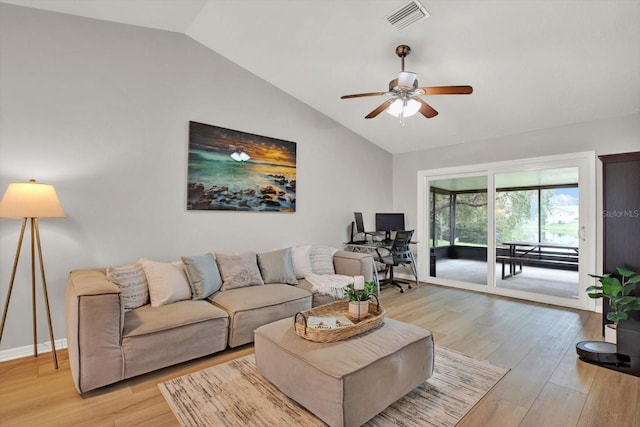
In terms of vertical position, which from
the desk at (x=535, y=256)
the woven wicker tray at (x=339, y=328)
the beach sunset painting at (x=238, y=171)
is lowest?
the woven wicker tray at (x=339, y=328)

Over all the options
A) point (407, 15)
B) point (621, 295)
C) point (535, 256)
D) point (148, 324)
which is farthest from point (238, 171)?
point (535, 256)

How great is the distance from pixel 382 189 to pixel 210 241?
11.3ft

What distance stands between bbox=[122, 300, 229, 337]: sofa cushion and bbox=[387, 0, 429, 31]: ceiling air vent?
3.03 meters

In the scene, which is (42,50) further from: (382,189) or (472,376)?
(382,189)

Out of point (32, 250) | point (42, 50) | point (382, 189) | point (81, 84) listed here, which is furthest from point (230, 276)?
point (382, 189)

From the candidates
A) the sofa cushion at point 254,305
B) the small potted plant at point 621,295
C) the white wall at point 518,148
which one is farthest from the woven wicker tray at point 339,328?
the white wall at point 518,148

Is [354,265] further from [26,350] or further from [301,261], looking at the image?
[26,350]

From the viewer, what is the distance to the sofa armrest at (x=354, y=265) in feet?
13.6

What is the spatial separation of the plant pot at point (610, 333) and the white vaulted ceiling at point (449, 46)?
96.6 inches

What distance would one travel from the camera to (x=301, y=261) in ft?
13.1

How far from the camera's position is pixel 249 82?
403cm

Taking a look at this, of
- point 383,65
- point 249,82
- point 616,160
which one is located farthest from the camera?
point 249,82

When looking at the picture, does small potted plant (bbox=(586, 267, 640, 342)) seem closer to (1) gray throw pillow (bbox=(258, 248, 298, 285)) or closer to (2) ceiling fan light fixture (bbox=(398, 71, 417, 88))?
(2) ceiling fan light fixture (bbox=(398, 71, 417, 88))

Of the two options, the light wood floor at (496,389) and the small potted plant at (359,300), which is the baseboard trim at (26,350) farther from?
the small potted plant at (359,300)
